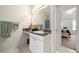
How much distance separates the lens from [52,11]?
1161 millimetres

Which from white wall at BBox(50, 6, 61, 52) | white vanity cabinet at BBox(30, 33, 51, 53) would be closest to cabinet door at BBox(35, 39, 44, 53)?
white vanity cabinet at BBox(30, 33, 51, 53)

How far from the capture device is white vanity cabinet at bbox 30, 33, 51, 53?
1.14 meters

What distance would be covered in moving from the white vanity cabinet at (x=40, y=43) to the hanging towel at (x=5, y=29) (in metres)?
0.24

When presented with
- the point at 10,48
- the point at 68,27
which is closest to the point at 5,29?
the point at 10,48

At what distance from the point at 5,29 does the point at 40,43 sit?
0.40m

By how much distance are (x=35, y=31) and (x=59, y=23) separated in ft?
0.88

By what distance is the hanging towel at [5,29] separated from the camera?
1122 millimetres

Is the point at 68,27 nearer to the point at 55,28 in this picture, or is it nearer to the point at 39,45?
the point at 55,28

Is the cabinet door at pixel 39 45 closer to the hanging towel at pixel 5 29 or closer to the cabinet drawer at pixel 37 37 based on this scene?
the cabinet drawer at pixel 37 37

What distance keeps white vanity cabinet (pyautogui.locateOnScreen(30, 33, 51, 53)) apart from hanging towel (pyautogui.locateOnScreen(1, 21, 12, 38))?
0.24 meters

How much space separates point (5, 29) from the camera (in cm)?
113

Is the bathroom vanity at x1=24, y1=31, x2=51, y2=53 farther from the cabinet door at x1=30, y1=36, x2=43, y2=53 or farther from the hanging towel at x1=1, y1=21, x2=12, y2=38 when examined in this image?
the hanging towel at x1=1, y1=21, x2=12, y2=38

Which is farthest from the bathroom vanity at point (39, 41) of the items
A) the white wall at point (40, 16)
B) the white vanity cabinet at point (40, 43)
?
the white wall at point (40, 16)
